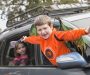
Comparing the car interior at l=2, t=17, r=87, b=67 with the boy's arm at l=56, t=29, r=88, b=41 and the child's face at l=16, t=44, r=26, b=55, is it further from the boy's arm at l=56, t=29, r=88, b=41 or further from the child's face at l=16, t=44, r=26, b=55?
the boy's arm at l=56, t=29, r=88, b=41

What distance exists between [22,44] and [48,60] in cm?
64

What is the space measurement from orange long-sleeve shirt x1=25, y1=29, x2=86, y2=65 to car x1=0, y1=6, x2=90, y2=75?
0.10 meters

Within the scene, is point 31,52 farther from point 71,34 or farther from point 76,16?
point 71,34

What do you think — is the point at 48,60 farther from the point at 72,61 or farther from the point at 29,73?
the point at 72,61

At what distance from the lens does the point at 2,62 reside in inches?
243

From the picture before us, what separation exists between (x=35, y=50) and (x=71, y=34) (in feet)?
2.50

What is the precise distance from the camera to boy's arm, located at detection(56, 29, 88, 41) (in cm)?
491

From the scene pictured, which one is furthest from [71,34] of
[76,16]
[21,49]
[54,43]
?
[21,49]

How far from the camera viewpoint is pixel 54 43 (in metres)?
5.34

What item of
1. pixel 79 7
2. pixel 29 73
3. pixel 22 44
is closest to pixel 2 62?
pixel 22 44

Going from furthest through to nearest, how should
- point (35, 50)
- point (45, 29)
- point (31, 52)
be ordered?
1. point (31, 52)
2. point (35, 50)
3. point (45, 29)

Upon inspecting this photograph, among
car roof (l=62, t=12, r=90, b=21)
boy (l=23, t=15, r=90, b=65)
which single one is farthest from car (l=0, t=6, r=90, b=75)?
boy (l=23, t=15, r=90, b=65)

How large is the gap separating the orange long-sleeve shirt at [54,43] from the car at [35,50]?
98 mm

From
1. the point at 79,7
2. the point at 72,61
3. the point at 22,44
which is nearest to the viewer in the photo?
the point at 72,61
